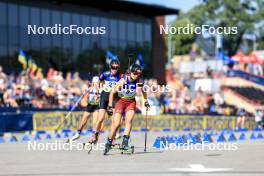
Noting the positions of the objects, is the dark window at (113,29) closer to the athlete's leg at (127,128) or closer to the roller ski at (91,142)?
the roller ski at (91,142)

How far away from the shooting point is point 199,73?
5266 centimetres

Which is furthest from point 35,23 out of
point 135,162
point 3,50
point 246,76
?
point 135,162

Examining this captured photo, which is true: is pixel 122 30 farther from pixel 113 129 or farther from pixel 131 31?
pixel 113 129

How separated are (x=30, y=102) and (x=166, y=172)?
20.2 m

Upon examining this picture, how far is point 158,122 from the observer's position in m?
35.1

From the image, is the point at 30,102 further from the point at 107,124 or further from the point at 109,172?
the point at 109,172

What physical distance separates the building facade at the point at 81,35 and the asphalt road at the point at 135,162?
22.2 m

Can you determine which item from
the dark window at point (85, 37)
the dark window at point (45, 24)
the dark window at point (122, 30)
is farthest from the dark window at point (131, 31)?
the dark window at point (45, 24)

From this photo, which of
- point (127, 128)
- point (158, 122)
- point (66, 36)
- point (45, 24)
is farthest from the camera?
point (66, 36)

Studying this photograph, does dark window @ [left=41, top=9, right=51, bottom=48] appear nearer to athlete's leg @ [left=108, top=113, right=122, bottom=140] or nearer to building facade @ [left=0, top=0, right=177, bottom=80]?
building facade @ [left=0, top=0, right=177, bottom=80]

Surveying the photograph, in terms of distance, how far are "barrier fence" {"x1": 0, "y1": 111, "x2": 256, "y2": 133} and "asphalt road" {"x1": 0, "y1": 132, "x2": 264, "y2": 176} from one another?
37.5 ft

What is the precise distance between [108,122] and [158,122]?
386cm

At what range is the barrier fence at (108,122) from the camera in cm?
2843

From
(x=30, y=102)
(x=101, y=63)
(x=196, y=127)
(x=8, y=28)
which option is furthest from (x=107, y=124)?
(x=101, y=63)
